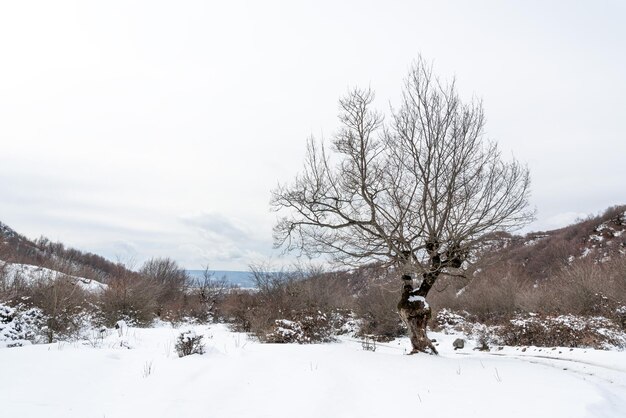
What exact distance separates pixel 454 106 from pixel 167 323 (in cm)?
2553

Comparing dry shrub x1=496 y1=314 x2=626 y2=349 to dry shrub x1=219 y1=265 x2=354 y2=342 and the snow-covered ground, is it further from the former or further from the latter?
dry shrub x1=219 y1=265 x2=354 y2=342

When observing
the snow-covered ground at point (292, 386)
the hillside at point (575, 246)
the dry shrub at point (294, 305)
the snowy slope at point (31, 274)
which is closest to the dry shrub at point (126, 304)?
the snowy slope at point (31, 274)

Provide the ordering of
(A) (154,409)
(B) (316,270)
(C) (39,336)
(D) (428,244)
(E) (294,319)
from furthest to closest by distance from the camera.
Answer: (B) (316,270) → (E) (294,319) → (C) (39,336) → (D) (428,244) → (A) (154,409)

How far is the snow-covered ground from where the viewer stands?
21.6 ft

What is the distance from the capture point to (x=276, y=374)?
8.65 metres

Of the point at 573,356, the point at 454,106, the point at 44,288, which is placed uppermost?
the point at 454,106

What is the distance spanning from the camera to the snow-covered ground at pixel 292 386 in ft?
21.6

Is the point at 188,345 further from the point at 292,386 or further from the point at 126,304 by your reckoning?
the point at 126,304

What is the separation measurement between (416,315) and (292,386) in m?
6.10

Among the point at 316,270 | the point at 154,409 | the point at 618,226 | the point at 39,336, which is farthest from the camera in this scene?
the point at 618,226

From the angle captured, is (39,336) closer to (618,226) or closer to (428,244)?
(428,244)

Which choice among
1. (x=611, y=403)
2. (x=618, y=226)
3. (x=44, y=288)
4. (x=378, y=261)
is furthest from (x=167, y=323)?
(x=618, y=226)

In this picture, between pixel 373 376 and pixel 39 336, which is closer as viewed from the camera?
pixel 373 376

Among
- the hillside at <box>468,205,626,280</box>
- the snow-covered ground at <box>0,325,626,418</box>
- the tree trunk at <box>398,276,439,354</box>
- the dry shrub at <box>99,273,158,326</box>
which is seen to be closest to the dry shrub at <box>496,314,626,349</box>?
the snow-covered ground at <box>0,325,626,418</box>
